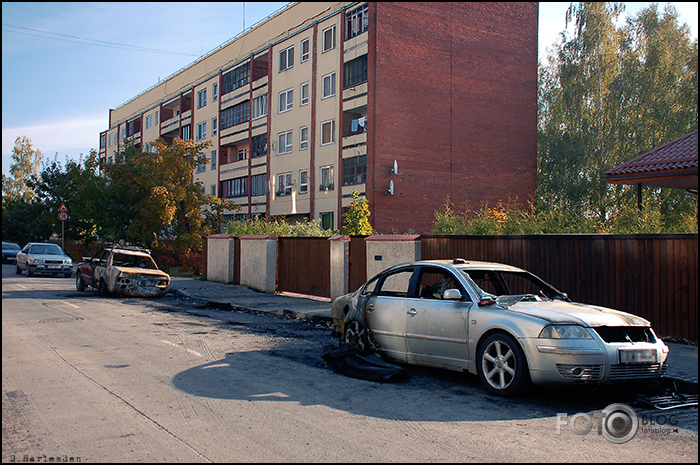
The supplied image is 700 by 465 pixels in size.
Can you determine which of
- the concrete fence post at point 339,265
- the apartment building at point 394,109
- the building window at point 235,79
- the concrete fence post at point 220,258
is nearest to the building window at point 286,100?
the apartment building at point 394,109

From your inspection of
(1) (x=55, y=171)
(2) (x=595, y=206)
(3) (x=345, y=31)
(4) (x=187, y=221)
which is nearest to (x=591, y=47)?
(2) (x=595, y=206)

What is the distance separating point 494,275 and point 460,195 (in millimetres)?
27272

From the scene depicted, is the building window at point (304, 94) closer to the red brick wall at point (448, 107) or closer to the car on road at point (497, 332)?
the red brick wall at point (448, 107)

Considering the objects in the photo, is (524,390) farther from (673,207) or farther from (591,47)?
(591,47)

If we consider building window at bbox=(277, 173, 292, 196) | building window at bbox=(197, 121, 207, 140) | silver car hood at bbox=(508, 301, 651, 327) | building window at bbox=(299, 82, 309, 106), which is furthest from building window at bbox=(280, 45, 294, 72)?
silver car hood at bbox=(508, 301, 651, 327)

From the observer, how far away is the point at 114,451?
4586 mm

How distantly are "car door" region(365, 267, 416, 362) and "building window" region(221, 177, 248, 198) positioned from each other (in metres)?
36.8

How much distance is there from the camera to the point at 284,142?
39.2 m

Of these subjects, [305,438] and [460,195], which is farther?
[460,195]

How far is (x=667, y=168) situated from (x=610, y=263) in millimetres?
3681

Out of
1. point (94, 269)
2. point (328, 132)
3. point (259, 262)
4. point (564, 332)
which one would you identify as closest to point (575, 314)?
point (564, 332)

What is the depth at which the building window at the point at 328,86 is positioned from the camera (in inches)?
1364

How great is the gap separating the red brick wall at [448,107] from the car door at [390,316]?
23027 mm

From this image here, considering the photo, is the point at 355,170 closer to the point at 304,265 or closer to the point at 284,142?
the point at 284,142
